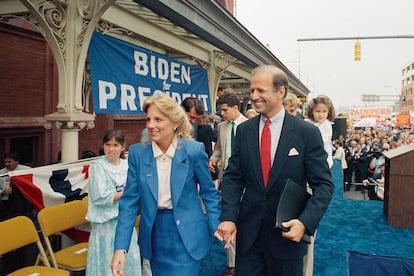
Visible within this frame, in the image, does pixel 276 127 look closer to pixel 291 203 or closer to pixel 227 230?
pixel 291 203

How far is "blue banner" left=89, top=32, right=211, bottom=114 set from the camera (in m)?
4.90

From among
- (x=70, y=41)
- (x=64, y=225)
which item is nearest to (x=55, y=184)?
(x=64, y=225)

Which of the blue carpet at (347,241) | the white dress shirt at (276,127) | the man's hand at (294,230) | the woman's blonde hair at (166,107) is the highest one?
the woman's blonde hair at (166,107)

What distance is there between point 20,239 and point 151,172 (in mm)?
1804

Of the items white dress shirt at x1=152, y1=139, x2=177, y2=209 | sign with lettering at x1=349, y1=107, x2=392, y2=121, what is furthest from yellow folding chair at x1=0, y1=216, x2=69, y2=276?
sign with lettering at x1=349, y1=107, x2=392, y2=121

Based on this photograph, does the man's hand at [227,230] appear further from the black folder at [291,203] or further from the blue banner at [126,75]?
the blue banner at [126,75]

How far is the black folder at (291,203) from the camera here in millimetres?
1971

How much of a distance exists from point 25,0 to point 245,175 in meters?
3.00

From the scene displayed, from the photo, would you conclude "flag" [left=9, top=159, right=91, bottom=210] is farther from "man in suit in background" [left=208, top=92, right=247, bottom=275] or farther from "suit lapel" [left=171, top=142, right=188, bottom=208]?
"suit lapel" [left=171, top=142, right=188, bottom=208]

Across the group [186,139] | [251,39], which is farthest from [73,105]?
[251,39]

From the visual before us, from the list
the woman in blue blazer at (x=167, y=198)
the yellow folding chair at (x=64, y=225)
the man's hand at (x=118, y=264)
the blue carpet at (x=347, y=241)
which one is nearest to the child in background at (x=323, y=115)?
the blue carpet at (x=347, y=241)

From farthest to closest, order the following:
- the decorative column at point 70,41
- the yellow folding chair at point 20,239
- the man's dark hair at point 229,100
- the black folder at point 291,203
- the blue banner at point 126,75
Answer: the blue banner at point 126,75 < the decorative column at point 70,41 < the man's dark hair at point 229,100 < the yellow folding chair at point 20,239 < the black folder at point 291,203

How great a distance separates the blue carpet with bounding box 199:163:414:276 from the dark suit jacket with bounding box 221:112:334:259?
1752 millimetres

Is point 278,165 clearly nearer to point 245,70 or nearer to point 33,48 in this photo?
point 33,48
